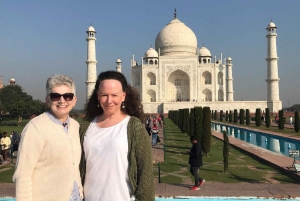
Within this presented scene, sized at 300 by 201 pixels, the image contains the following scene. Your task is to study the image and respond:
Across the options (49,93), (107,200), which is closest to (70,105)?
(49,93)

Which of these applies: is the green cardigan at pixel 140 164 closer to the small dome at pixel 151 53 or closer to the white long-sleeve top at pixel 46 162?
the white long-sleeve top at pixel 46 162

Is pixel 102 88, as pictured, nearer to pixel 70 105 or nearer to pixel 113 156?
pixel 70 105

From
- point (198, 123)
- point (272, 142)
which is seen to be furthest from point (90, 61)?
point (198, 123)

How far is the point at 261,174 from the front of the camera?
5184 millimetres

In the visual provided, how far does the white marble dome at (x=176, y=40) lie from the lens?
31031mm

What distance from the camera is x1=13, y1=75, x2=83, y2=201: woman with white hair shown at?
136 centimetres

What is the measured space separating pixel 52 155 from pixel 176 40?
30534 millimetres

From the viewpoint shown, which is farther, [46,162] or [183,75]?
[183,75]

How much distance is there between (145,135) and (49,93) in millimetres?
535

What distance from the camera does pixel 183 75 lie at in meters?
30.5

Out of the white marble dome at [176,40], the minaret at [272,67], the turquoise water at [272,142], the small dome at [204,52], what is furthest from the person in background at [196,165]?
the small dome at [204,52]

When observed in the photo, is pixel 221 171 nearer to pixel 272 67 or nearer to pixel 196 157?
pixel 196 157

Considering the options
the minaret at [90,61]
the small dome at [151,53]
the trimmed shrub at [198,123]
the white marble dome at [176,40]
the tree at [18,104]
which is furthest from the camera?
the white marble dome at [176,40]

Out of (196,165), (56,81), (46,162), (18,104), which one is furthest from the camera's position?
(18,104)
